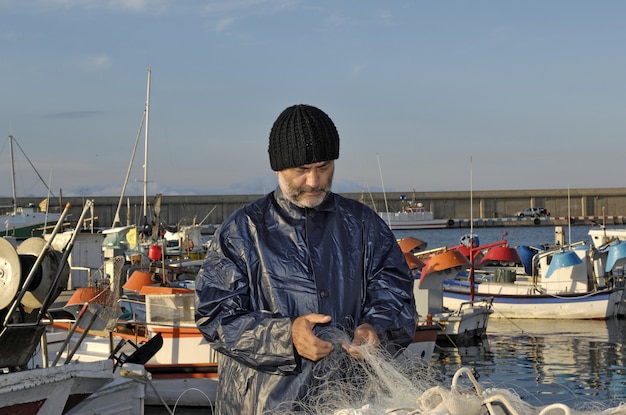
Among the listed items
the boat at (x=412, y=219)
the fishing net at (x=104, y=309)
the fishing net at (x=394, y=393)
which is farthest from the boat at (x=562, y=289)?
the boat at (x=412, y=219)

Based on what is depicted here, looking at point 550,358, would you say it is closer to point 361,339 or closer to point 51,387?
point 51,387

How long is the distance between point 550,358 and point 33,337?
13.4 m

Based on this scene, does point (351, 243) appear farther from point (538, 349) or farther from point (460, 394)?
point (538, 349)

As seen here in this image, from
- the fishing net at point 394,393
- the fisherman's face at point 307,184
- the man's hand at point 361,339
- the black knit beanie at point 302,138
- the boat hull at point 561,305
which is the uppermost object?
the black knit beanie at point 302,138

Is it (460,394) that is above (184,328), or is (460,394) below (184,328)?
above

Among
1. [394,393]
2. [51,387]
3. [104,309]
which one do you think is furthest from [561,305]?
[394,393]

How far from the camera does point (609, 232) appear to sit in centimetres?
2666

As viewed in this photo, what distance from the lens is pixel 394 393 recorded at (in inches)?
99.8

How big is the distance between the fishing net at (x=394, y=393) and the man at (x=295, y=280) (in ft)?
0.16

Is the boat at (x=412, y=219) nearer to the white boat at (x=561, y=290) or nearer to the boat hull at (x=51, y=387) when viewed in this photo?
the white boat at (x=561, y=290)

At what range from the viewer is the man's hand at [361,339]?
8.69ft

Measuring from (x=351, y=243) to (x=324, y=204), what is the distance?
0.15 m

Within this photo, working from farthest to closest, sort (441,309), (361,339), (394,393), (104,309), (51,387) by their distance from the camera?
(441,309) < (104,309) < (51,387) < (361,339) < (394,393)

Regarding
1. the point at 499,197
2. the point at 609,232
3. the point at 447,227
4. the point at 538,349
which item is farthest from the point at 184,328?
the point at 499,197
